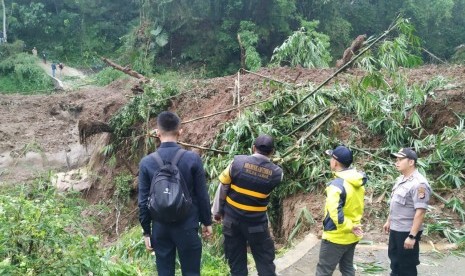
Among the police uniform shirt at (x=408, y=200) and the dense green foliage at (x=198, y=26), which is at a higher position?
the dense green foliage at (x=198, y=26)

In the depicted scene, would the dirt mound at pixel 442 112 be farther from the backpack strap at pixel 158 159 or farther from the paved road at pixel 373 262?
the backpack strap at pixel 158 159

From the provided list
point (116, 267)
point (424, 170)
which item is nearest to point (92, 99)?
point (424, 170)

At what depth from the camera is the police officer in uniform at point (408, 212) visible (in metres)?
4.54

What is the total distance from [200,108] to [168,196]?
319 inches

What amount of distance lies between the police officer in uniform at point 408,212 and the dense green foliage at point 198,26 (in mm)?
19655

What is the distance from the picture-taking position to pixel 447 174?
7.38 meters

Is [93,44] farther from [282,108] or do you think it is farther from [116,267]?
[116,267]

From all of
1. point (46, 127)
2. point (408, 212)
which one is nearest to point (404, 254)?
point (408, 212)

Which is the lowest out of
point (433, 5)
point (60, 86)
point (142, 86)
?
point (60, 86)

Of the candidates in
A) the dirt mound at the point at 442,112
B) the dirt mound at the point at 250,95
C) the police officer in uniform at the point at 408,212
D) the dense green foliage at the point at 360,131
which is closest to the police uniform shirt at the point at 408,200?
the police officer in uniform at the point at 408,212

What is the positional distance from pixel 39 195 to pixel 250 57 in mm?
19100

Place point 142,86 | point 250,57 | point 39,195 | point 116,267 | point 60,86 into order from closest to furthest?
point 116,267, point 39,195, point 142,86, point 250,57, point 60,86

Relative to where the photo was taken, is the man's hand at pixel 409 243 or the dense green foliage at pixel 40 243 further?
the man's hand at pixel 409 243

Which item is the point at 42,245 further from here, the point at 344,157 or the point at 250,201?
the point at 344,157
